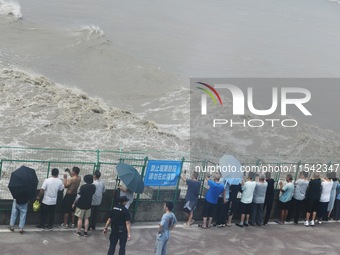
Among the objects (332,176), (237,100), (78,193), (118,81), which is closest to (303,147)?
(237,100)

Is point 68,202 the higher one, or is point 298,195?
point 298,195

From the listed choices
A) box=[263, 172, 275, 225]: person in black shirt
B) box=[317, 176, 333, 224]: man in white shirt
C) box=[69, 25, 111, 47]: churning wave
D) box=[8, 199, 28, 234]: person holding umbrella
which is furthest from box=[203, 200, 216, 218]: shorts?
box=[69, 25, 111, 47]: churning wave

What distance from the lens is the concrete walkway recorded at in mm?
10391

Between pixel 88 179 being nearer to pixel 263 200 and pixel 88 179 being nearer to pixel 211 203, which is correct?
pixel 211 203

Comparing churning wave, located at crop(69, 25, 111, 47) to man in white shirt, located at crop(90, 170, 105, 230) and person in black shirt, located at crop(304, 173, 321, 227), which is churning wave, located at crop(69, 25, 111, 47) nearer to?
person in black shirt, located at crop(304, 173, 321, 227)

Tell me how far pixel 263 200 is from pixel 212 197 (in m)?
1.33

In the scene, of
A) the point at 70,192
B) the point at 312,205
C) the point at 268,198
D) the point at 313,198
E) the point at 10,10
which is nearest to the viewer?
the point at 70,192

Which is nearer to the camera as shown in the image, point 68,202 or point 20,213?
point 20,213

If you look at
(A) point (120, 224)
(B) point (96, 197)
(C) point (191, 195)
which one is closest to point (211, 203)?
(C) point (191, 195)

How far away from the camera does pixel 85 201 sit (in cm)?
1089

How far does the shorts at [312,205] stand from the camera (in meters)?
13.4

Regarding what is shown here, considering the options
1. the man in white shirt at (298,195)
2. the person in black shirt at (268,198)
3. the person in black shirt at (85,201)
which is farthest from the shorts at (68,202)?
the man in white shirt at (298,195)

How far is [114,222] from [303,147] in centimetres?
1811

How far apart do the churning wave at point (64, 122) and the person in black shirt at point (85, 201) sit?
9968mm
